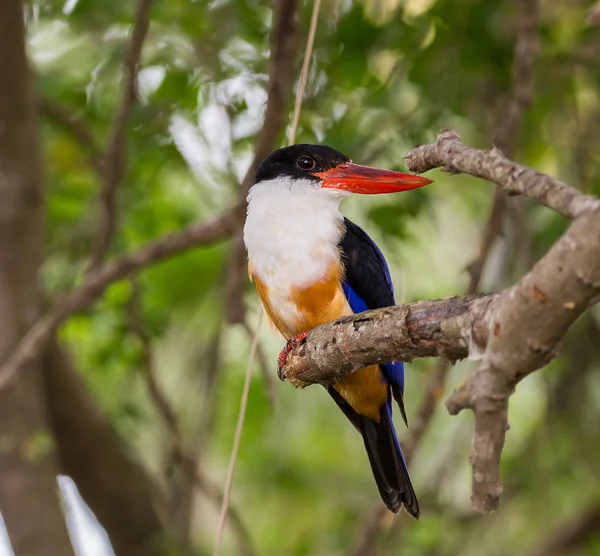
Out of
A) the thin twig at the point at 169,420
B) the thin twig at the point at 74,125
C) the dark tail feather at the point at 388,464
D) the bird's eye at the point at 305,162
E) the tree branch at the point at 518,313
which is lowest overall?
the thin twig at the point at 169,420

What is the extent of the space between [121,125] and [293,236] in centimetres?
129

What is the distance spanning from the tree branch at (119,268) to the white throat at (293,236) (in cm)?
86

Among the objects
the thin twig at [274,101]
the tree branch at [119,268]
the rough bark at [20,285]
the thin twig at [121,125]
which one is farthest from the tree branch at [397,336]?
the rough bark at [20,285]

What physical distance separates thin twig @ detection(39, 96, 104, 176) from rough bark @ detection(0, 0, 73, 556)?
14.3 inches

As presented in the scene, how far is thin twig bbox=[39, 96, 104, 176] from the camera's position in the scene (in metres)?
4.09

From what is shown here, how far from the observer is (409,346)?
1.50m

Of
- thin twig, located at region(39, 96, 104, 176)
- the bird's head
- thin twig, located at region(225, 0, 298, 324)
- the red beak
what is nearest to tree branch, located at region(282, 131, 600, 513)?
the red beak

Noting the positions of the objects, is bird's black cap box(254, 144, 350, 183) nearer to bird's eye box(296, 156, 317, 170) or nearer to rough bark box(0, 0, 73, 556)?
bird's eye box(296, 156, 317, 170)

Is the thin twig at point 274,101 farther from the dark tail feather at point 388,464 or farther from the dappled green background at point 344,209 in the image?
the dark tail feather at point 388,464

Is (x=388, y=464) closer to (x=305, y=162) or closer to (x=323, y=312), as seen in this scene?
(x=323, y=312)

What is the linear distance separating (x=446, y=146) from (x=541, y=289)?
38 cm

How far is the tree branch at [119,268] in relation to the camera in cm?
328

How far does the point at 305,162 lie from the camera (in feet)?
8.13

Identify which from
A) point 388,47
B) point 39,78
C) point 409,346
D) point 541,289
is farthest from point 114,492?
point 541,289
